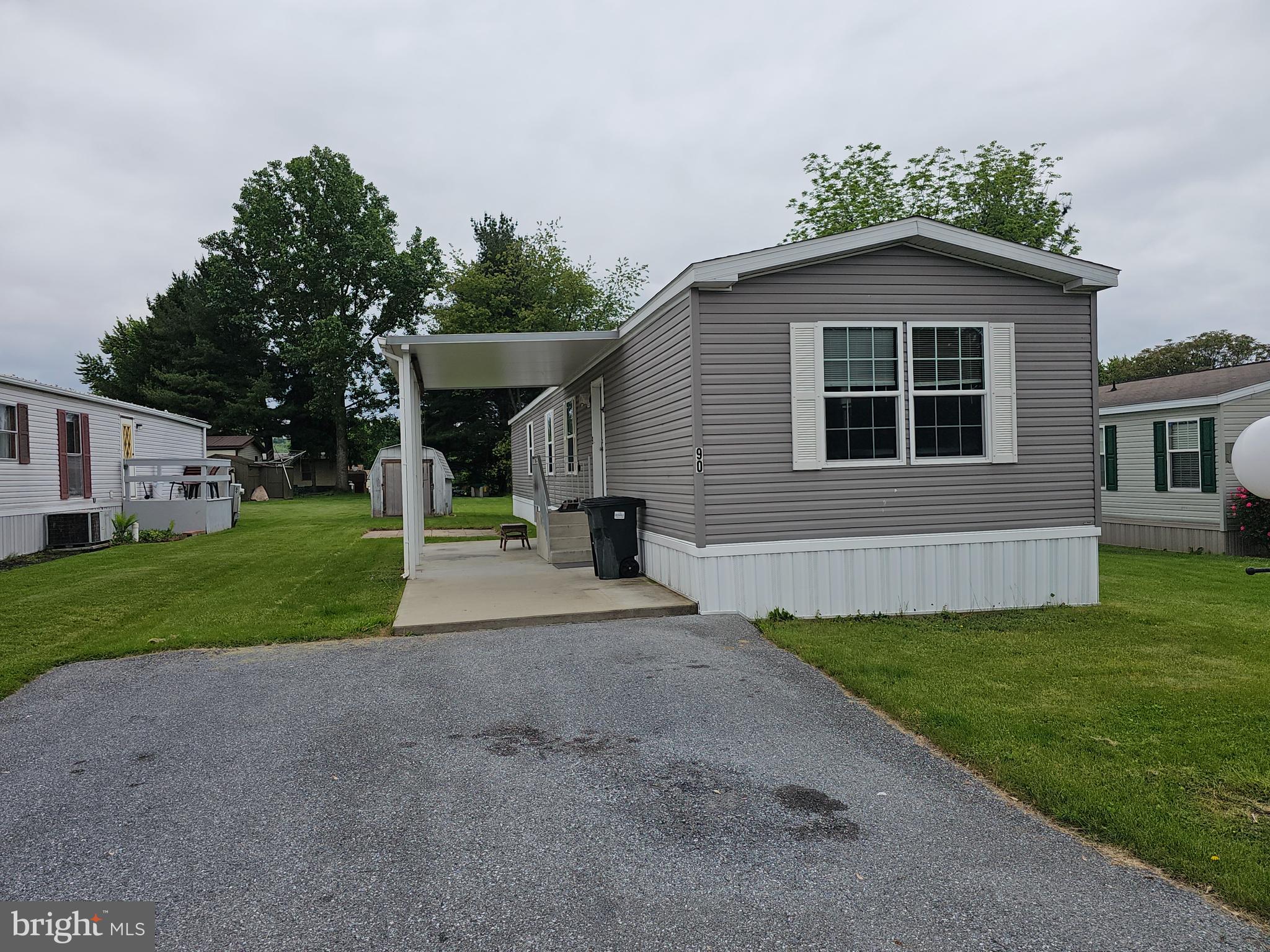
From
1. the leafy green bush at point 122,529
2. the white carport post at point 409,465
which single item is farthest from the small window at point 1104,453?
the leafy green bush at point 122,529

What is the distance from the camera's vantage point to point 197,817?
10.9 ft

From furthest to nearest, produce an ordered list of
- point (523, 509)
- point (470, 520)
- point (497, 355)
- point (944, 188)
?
point (944, 188)
point (523, 509)
point (470, 520)
point (497, 355)

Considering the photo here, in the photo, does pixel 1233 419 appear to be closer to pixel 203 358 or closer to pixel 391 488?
pixel 391 488

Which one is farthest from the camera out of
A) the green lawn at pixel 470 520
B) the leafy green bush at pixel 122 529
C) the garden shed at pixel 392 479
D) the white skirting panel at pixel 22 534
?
the garden shed at pixel 392 479

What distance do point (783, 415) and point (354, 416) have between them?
1336 inches

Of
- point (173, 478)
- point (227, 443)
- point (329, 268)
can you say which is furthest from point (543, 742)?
point (227, 443)

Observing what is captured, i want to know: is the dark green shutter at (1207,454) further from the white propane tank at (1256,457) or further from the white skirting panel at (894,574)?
the white propane tank at (1256,457)

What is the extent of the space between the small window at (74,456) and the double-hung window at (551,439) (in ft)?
29.2

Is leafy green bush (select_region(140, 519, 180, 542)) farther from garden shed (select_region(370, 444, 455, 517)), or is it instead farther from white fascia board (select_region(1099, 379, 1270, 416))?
white fascia board (select_region(1099, 379, 1270, 416))

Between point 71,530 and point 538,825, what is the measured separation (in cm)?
1507

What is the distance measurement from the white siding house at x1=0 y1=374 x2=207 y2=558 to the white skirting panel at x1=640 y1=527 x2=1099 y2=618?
1142 cm

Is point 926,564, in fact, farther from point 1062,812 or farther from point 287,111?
point 287,111

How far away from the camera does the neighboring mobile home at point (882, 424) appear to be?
7305 millimetres

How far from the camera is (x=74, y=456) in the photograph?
15250 millimetres
